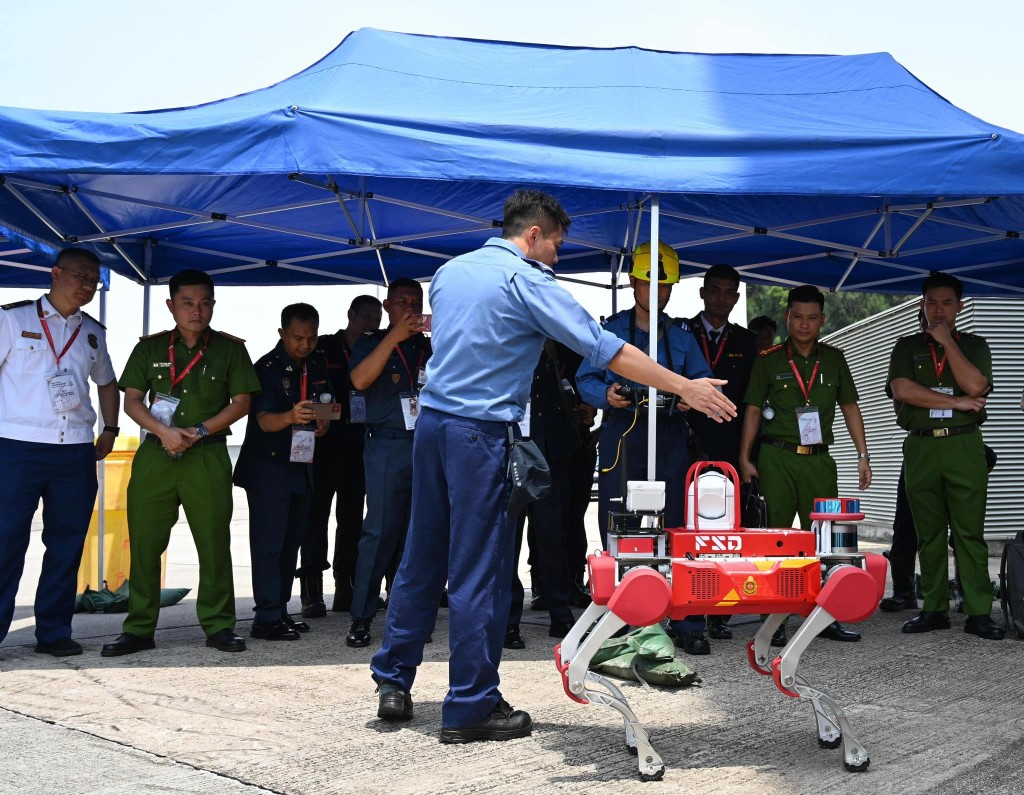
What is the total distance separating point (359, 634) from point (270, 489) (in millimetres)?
911

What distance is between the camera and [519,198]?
13.1ft

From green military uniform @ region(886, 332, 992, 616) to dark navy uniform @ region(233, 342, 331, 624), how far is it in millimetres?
3369

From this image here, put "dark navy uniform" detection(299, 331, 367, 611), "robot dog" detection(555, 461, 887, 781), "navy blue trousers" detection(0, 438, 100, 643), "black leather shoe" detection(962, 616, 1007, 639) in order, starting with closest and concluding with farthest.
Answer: "robot dog" detection(555, 461, 887, 781), "navy blue trousers" detection(0, 438, 100, 643), "black leather shoe" detection(962, 616, 1007, 639), "dark navy uniform" detection(299, 331, 367, 611)

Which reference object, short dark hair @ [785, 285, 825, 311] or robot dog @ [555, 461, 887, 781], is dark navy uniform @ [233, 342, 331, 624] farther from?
short dark hair @ [785, 285, 825, 311]

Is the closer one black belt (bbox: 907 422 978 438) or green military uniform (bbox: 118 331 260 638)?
green military uniform (bbox: 118 331 260 638)

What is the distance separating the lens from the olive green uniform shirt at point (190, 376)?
566cm

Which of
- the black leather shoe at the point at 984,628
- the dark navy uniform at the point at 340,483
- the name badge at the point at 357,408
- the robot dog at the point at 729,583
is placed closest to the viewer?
the robot dog at the point at 729,583

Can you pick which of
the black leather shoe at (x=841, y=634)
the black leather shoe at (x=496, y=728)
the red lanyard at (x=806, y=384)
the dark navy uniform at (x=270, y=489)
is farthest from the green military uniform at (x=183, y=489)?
the black leather shoe at (x=841, y=634)

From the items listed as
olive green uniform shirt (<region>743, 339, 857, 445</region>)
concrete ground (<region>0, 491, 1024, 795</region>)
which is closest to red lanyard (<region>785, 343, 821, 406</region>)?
olive green uniform shirt (<region>743, 339, 857, 445</region>)

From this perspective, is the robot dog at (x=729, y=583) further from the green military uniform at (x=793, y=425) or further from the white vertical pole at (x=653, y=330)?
the green military uniform at (x=793, y=425)

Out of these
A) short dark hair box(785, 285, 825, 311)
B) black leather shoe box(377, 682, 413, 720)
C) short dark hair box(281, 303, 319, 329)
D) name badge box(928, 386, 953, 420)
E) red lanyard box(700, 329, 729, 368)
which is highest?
short dark hair box(785, 285, 825, 311)

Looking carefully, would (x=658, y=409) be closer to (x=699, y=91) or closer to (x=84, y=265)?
(x=699, y=91)

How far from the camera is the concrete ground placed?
3340 mm

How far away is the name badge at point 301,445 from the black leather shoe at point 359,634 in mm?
908
